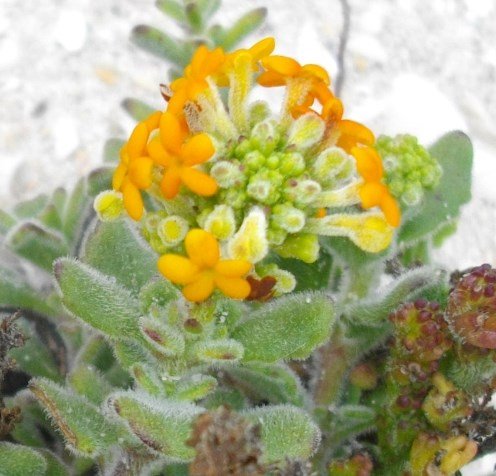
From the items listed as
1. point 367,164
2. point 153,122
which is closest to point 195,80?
point 153,122

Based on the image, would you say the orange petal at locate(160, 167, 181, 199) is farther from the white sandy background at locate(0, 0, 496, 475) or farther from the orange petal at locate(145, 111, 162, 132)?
the white sandy background at locate(0, 0, 496, 475)

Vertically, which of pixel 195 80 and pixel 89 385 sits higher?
pixel 195 80

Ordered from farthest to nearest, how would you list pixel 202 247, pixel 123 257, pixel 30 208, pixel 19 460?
pixel 30 208, pixel 123 257, pixel 19 460, pixel 202 247

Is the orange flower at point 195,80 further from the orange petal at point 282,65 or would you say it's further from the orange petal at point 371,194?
the orange petal at point 371,194

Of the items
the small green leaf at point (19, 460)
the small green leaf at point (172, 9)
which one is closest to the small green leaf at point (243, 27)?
the small green leaf at point (172, 9)

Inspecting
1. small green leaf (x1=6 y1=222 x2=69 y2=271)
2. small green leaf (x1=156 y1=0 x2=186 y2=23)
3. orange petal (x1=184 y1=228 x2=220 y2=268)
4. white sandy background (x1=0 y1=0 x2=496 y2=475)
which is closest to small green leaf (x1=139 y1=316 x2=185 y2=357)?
orange petal (x1=184 y1=228 x2=220 y2=268)

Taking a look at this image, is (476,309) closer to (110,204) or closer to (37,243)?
(110,204)
